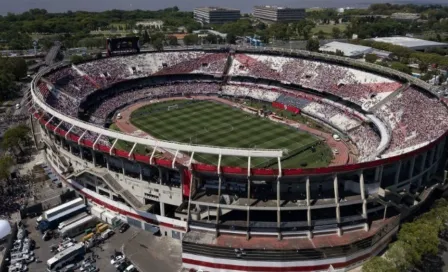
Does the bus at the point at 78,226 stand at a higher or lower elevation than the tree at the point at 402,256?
lower

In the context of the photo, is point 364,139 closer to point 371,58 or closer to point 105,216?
point 105,216

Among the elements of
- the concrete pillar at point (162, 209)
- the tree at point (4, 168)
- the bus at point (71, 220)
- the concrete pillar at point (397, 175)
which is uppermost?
the concrete pillar at point (397, 175)

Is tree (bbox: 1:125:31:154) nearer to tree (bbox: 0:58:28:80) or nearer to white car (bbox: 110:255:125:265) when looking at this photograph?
white car (bbox: 110:255:125:265)

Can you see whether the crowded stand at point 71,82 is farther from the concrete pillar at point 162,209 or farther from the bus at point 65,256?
the bus at point 65,256

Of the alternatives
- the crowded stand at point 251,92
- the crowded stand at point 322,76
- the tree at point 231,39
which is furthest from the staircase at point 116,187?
the tree at point 231,39

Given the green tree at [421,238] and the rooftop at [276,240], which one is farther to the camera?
the rooftop at [276,240]

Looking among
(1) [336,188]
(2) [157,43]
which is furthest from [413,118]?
(2) [157,43]

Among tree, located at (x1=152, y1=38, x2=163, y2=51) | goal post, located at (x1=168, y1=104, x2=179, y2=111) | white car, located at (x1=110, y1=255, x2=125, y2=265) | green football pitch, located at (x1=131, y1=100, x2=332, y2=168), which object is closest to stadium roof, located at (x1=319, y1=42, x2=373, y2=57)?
tree, located at (x1=152, y1=38, x2=163, y2=51)
